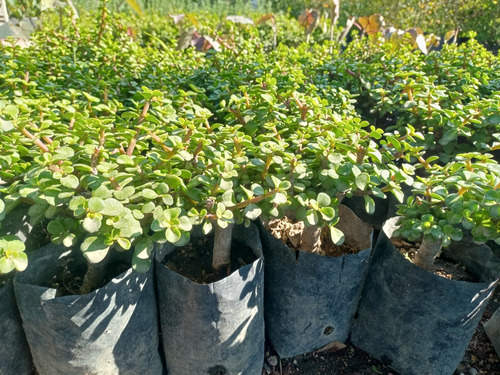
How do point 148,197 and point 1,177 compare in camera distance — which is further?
point 1,177

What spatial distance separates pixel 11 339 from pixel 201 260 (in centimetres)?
68

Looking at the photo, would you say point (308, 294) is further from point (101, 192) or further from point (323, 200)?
point (101, 192)

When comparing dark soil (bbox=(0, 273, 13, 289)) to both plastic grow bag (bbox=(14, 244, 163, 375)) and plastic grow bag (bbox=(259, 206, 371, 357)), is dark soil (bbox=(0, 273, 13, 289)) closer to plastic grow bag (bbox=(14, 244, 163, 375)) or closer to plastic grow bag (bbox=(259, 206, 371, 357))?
plastic grow bag (bbox=(14, 244, 163, 375))

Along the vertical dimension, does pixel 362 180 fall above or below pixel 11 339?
above

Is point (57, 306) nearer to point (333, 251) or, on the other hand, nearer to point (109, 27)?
point (333, 251)

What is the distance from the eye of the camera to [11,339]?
129 centimetres

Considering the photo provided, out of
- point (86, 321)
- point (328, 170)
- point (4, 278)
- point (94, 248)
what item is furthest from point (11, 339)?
point (328, 170)

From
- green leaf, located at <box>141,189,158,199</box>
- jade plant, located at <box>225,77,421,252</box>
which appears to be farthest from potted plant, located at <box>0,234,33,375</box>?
jade plant, located at <box>225,77,421,252</box>

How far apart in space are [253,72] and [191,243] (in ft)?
3.71

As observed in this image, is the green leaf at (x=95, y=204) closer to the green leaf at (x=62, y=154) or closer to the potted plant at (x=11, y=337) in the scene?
the green leaf at (x=62, y=154)

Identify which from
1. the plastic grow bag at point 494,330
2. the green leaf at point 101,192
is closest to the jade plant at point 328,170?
the green leaf at point 101,192

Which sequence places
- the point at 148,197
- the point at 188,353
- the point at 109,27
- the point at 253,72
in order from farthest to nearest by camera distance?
the point at 109,27, the point at 253,72, the point at 188,353, the point at 148,197

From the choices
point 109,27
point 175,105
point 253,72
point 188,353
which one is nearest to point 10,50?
point 109,27

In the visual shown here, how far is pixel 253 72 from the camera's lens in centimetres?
219
